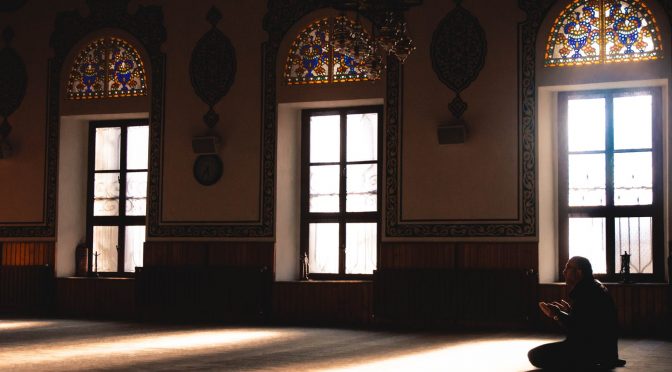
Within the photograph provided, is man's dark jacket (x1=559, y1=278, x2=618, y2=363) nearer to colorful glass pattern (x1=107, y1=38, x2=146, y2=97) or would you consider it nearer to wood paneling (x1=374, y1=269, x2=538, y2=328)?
wood paneling (x1=374, y1=269, x2=538, y2=328)

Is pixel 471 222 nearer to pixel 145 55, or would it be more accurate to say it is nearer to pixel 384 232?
pixel 384 232

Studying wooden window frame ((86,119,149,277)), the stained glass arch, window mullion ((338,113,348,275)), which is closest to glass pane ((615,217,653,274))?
the stained glass arch

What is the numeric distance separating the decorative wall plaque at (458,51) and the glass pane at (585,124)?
3.67ft

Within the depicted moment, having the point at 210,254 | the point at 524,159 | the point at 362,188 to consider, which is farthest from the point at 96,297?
the point at 524,159

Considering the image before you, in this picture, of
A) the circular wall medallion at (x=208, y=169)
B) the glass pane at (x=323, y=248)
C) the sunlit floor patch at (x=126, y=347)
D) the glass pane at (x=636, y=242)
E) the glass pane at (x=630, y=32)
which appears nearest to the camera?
the sunlit floor patch at (x=126, y=347)

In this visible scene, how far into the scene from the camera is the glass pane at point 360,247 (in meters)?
10.7

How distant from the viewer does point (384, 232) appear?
1027cm

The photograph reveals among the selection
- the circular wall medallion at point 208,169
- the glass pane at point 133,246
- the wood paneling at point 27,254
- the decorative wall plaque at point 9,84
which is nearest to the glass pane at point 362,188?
the circular wall medallion at point 208,169

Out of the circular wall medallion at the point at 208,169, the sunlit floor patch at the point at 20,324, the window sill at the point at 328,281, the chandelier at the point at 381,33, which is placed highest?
the chandelier at the point at 381,33

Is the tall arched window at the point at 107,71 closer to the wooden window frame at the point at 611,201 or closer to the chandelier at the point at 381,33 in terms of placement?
the chandelier at the point at 381,33

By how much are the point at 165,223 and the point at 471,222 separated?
3.66 meters

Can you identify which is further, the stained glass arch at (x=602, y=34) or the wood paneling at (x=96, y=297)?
the wood paneling at (x=96, y=297)

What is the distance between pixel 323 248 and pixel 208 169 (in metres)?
1.62

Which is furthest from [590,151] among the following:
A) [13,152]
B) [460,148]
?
[13,152]
